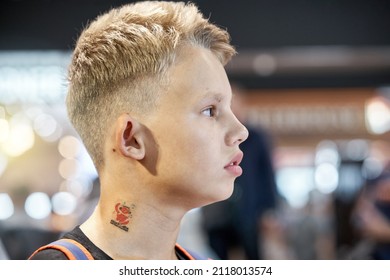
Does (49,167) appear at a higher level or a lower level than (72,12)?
lower

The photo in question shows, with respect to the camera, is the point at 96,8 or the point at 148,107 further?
the point at 96,8

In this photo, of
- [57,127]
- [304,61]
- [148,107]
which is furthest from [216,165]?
[304,61]

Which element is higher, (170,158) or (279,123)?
(279,123)

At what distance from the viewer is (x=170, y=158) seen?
3.10ft

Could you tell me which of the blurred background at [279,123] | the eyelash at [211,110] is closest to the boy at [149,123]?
the eyelash at [211,110]

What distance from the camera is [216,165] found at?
96 centimetres

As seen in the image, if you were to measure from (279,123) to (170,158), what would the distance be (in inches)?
192

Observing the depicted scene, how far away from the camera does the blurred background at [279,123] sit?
9.06ft

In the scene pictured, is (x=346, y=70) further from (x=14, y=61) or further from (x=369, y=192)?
(x=14, y=61)

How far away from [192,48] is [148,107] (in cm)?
11

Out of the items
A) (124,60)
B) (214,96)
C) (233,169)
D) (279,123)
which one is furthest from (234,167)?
(279,123)

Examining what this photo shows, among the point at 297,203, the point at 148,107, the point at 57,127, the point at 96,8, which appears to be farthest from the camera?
the point at 297,203

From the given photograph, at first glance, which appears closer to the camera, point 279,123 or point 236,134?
point 236,134

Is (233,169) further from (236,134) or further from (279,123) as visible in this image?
(279,123)
